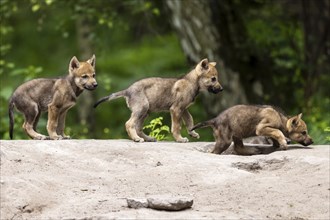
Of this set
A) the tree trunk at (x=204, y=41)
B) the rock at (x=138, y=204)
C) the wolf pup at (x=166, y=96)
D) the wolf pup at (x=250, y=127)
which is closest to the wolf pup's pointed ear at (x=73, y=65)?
the wolf pup at (x=166, y=96)

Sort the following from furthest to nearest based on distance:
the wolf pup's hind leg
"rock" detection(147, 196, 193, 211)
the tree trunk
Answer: the tree trunk
the wolf pup's hind leg
"rock" detection(147, 196, 193, 211)

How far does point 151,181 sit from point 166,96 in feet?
8.98

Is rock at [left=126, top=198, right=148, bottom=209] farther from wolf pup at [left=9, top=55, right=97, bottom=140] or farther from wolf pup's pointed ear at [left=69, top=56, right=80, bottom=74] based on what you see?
wolf pup's pointed ear at [left=69, top=56, right=80, bottom=74]

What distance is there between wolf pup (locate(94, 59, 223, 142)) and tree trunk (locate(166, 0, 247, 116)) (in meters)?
5.05

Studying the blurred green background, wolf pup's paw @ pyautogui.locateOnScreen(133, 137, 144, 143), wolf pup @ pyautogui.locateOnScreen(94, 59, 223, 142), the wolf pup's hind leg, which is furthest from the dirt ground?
the blurred green background

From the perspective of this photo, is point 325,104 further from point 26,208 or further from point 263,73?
point 26,208

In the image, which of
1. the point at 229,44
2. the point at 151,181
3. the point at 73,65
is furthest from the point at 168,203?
the point at 229,44

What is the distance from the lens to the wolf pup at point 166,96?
41.7 feet

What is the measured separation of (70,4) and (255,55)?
4.18m

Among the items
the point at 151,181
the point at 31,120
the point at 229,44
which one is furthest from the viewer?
the point at 229,44

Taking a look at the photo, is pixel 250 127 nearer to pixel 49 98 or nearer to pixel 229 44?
pixel 49 98

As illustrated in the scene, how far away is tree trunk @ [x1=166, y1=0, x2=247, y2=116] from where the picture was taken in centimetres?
1850

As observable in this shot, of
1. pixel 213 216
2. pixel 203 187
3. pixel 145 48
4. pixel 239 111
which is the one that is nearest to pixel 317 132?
pixel 239 111

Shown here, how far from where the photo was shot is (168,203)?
9211 millimetres
